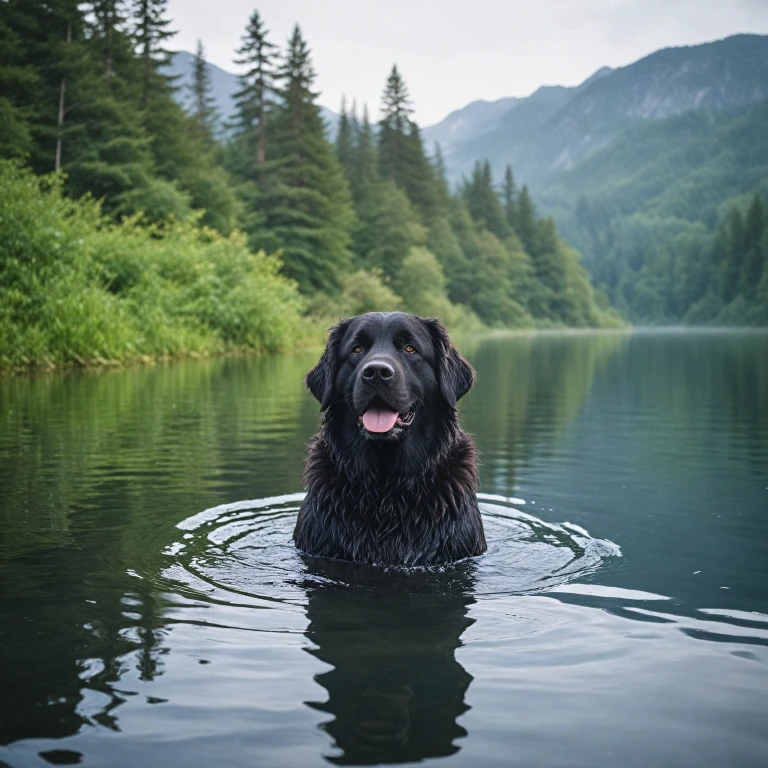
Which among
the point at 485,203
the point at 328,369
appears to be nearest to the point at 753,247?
the point at 485,203

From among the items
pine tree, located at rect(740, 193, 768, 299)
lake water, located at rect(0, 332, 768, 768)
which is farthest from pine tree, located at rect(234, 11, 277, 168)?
pine tree, located at rect(740, 193, 768, 299)

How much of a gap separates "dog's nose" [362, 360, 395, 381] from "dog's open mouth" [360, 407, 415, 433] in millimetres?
309

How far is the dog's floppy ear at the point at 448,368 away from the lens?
5.69m

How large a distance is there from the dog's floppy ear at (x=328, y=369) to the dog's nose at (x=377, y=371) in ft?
2.40

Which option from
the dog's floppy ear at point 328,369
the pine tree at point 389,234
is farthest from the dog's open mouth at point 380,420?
the pine tree at point 389,234

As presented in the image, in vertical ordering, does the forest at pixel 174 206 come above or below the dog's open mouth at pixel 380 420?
above

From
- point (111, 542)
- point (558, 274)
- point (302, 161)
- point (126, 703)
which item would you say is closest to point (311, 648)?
point (126, 703)

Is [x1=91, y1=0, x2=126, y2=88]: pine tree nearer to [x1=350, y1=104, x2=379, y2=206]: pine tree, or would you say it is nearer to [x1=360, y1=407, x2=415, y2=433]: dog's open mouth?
[x1=350, y1=104, x2=379, y2=206]: pine tree

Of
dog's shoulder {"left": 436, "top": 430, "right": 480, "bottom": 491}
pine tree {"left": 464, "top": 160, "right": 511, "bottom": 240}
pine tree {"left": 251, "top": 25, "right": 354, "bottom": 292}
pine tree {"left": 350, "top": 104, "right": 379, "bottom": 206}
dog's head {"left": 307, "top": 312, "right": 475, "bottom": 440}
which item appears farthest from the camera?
pine tree {"left": 464, "top": 160, "right": 511, "bottom": 240}

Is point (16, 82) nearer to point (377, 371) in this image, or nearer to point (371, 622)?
point (377, 371)

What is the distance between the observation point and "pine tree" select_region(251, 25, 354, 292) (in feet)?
172

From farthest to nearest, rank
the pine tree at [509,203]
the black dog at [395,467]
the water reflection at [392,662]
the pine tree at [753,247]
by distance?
1. the pine tree at [753,247]
2. the pine tree at [509,203]
3. the black dog at [395,467]
4. the water reflection at [392,662]

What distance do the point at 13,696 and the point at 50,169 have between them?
127ft

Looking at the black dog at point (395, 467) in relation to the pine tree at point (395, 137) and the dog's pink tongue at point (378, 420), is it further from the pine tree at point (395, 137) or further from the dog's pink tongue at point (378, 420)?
the pine tree at point (395, 137)
